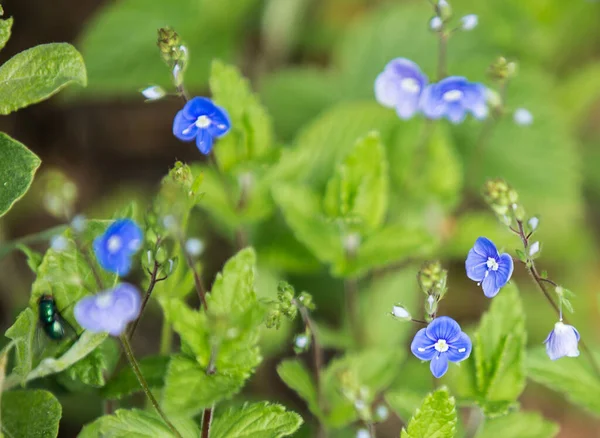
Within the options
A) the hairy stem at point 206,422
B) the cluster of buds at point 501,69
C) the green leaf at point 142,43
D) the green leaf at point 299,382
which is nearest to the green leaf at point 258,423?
the hairy stem at point 206,422

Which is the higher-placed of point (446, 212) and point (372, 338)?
point (446, 212)

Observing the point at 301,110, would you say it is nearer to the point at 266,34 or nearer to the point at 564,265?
the point at 266,34

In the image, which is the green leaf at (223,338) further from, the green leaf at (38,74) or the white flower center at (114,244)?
the green leaf at (38,74)

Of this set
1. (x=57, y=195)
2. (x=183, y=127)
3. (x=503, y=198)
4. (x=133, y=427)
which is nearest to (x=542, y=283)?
(x=503, y=198)

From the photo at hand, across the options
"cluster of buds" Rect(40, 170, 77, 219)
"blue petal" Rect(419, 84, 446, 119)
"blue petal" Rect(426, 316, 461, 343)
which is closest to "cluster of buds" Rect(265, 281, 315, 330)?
"blue petal" Rect(426, 316, 461, 343)

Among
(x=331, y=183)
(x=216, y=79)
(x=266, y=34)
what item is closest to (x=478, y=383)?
(x=331, y=183)
